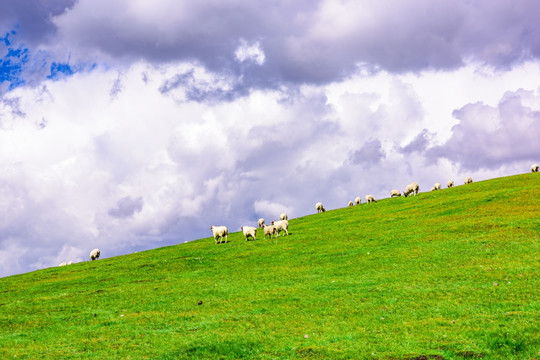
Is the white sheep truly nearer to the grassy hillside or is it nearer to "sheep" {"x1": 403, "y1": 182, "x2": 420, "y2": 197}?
"sheep" {"x1": 403, "y1": 182, "x2": 420, "y2": 197}

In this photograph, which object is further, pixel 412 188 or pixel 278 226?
pixel 412 188

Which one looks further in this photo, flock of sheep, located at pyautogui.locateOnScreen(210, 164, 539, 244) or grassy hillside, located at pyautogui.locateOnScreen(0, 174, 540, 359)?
flock of sheep, located at pyautogui.locateOnScreen(210, 164, 539, 244)

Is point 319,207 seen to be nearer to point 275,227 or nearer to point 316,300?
point 275,227

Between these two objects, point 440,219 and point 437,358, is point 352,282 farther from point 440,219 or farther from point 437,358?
point 440,219

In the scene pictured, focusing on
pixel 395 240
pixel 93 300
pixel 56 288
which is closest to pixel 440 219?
pixel 395 240

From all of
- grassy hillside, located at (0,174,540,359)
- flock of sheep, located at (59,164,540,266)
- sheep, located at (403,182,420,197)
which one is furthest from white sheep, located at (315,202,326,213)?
grassy hillside, located at (0,174,540,359)

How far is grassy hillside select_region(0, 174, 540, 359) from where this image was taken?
54.9 feet

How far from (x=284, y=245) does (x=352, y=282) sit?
19.6m

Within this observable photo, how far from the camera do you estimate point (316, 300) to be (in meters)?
24.5

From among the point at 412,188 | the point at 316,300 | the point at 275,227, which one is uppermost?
the point at 412,188

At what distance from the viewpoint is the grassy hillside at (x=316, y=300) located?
16.7 meters

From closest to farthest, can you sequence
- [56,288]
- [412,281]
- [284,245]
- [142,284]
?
1. [412,281]
2. [142,284]
3. [56,288]
4. [284,245]

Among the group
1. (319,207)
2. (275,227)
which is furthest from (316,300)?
(319,207)

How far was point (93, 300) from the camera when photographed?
31.6 meters
